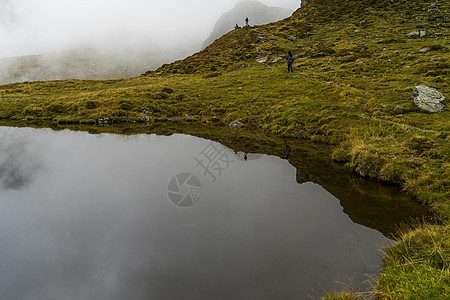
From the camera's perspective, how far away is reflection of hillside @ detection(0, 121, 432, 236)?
30.6ft

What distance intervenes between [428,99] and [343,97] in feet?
24.2

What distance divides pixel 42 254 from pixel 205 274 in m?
5.47

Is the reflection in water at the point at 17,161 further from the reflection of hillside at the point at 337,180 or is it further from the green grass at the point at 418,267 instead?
the green grass at the point at 418,267

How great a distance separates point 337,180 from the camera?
508 inches

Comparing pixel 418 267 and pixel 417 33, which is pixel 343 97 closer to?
pixel 418 267

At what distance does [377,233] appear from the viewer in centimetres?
819

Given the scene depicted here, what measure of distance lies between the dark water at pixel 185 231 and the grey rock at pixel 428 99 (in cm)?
1365

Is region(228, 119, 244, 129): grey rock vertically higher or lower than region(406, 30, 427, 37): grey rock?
lower

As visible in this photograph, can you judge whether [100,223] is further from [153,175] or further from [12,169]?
[12,169]

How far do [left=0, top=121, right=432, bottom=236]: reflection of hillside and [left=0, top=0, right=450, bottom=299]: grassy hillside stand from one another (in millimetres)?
830

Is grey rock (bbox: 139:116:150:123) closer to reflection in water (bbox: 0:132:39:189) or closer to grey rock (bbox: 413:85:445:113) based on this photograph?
reflection in water (bbox: 0:132:39:189)

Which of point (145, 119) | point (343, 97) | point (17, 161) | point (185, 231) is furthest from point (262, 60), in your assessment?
point (185, 231)

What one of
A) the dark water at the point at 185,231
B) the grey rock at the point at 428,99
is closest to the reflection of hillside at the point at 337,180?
the dark water at the point at 185,231

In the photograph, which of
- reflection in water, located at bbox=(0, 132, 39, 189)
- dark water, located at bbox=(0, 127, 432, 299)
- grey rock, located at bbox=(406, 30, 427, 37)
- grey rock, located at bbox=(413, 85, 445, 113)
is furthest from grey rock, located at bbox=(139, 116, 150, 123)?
grey rock, located at bbox=(406, 30, 427, 37)
